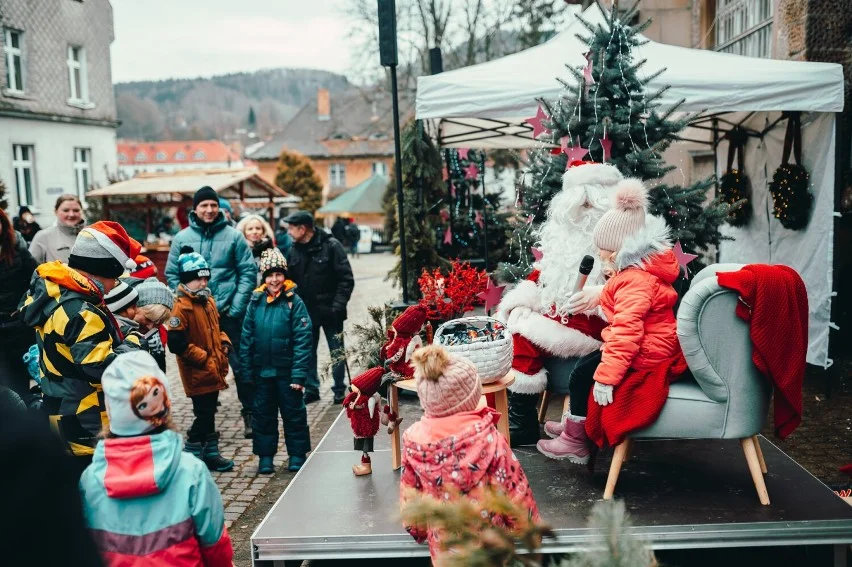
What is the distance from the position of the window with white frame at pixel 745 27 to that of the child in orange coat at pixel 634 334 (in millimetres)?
6122

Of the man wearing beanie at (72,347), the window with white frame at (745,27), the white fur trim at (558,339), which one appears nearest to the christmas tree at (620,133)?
the white fur trim at (558,339)

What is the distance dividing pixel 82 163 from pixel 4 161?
149 inches

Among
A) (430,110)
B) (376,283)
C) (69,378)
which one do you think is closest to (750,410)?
(69,378)

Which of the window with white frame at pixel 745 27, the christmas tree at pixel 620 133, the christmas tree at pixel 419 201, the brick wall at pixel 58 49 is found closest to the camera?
the christmas tree at pixel 620 133

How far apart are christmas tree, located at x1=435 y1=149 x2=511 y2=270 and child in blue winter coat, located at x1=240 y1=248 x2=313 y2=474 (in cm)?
445

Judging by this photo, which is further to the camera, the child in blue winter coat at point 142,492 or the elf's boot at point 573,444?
the elf's boot at point 573,444

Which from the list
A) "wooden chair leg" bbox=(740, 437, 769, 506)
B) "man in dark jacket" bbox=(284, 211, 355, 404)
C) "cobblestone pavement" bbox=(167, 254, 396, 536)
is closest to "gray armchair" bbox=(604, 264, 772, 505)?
"wooden chair leg" bbox=(740, 437, 769, 506)

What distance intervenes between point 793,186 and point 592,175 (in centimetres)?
357

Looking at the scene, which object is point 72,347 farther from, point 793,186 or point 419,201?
point 793,186

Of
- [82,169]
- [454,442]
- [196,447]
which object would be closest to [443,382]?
[454,442]

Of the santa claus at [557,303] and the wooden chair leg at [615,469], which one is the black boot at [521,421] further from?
the wooden chair leg at [615,469]

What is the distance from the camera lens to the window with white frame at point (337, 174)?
53.3 meters

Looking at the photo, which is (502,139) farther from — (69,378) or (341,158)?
(341,158)

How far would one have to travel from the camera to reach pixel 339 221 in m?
28.8
